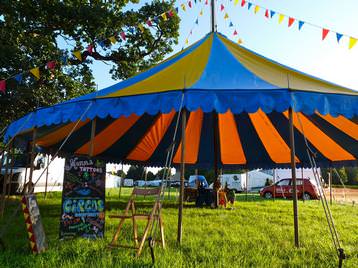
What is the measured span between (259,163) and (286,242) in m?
5.28

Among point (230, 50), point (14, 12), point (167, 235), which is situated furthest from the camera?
point (14, 12)

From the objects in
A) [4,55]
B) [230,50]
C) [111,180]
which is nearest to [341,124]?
[230,50]

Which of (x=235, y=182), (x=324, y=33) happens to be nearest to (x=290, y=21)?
(x=324, y=33)

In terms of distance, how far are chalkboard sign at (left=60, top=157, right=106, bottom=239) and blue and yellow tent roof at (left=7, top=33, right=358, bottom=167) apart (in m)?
0.73

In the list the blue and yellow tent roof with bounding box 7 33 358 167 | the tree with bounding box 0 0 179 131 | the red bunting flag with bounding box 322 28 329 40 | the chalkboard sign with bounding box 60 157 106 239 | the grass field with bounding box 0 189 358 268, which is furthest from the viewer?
the tree with bounding box 0 0 179 131

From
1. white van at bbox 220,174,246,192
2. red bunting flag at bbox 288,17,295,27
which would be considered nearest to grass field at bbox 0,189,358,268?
red bunting flag at bbox 288,17,295,27

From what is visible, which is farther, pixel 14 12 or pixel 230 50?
pixel 14 12

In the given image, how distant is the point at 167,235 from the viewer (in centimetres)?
516

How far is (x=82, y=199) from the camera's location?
189 inches

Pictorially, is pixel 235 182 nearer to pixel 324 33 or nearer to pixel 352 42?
pixel 324 33

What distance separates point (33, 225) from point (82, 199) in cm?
90

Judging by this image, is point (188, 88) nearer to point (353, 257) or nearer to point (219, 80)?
point (219, 80)

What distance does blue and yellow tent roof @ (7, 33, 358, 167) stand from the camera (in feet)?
14.2

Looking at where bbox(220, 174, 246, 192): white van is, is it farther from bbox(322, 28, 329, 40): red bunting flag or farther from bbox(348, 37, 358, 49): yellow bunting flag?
bbox(348, 37, 358, 49): yellow bunting flag
